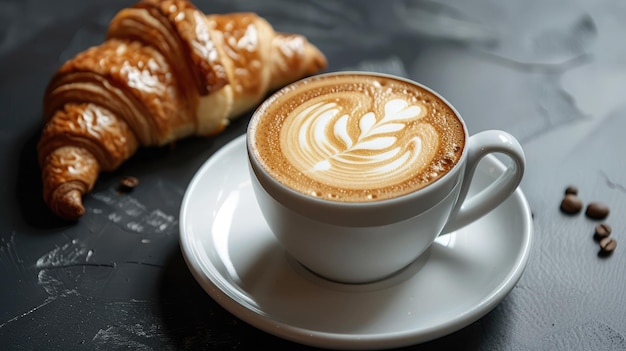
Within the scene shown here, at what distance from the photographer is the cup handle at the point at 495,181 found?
1130 mm

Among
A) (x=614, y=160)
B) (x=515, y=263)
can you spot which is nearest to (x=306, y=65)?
(x=614, y=160)

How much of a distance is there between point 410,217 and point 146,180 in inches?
28.2

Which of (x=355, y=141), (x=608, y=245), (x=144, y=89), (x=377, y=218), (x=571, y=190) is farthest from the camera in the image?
(x=144, y=89)

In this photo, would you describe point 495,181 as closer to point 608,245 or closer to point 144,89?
point 608,245

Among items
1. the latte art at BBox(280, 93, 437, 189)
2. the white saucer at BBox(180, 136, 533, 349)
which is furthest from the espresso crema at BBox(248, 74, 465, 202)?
the white saucer at BBox(180, 136, 533, 349)

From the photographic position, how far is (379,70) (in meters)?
1.87

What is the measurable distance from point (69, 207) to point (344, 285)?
60 centimetres

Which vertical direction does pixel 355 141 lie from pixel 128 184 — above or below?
above

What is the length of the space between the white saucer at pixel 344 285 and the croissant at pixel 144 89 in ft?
1.03

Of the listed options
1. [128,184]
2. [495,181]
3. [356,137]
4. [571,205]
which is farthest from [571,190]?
[128,184]

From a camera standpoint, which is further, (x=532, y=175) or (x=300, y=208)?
(x=532, y=175)

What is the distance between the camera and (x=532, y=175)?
5.11ft

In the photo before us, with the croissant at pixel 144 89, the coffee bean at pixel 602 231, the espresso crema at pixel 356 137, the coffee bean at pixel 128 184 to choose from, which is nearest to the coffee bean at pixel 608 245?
the coffee bean at pixel 602 231

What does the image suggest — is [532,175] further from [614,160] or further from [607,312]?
[607,312]
